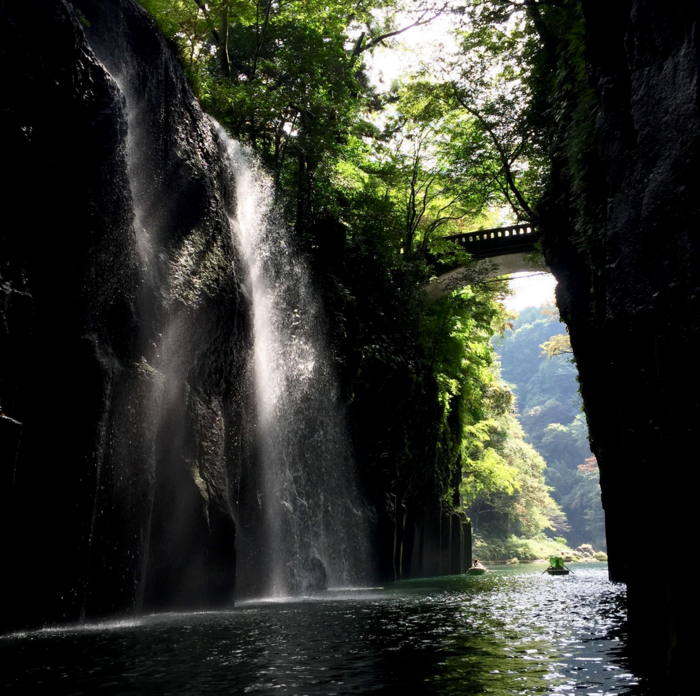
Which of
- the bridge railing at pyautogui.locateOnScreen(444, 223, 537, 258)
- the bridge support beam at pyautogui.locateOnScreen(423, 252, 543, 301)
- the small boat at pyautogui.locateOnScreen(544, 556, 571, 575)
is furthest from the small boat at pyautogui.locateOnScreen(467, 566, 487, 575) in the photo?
the bridge railing at pyautogui.locateOnScreen(444, 223, 537, 258)

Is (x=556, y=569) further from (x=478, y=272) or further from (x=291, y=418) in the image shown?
(x=291, y=418)

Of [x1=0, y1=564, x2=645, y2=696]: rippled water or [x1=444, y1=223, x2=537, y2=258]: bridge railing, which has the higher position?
[x1=444, y1=223, x2=537, y2=258]: bridge railing

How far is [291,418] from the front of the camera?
646 inches

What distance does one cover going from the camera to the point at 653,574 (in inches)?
195

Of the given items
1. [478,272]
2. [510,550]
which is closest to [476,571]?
[478,272]

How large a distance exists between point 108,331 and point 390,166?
18223mm

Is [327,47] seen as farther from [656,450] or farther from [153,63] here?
[656,450]

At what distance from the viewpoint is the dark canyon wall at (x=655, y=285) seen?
12.9 ft

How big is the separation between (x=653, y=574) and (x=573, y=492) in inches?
4262

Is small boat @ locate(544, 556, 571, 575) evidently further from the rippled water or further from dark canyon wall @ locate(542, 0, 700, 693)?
dark canyon wall @ locate(542, 0, 700, 693)

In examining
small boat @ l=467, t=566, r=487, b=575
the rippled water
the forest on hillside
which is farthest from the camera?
small boat @ l=467, t=566, r=487, b=575

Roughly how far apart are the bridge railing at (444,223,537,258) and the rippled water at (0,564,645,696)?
20.3 metres

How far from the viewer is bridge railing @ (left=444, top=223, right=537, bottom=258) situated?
2783 cm

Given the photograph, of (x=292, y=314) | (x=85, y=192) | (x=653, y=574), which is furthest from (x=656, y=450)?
(x=292, y=314)
